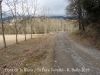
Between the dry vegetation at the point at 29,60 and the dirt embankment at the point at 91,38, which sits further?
the dirt embankment at the point at 91,38

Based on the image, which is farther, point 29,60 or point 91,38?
point 91,38

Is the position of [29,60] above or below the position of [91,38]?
below

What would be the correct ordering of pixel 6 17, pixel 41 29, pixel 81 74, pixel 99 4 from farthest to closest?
pixel 41 29 → pixel 6 17 → pixel 99 4 → pixel 81 74

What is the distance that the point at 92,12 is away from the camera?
53.4 ft

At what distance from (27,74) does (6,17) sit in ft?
42.6

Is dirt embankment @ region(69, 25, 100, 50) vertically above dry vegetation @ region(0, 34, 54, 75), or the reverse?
dirt embankment @ region(69, 25, 100, 50)

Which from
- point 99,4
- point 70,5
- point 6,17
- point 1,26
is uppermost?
point 70,5

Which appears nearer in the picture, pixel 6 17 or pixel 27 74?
pixel 27 74

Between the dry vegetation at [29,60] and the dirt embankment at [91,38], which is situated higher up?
the dirt embankment at [91,38]

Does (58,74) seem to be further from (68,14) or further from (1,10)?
(68,14)

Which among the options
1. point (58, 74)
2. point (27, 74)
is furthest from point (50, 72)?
point (27, 74)

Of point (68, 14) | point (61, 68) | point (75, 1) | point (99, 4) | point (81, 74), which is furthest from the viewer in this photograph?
point (68, 14)

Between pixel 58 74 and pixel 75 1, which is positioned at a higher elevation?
pixel 75 1

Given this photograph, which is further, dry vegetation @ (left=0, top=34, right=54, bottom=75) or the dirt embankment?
the dirt embankment
